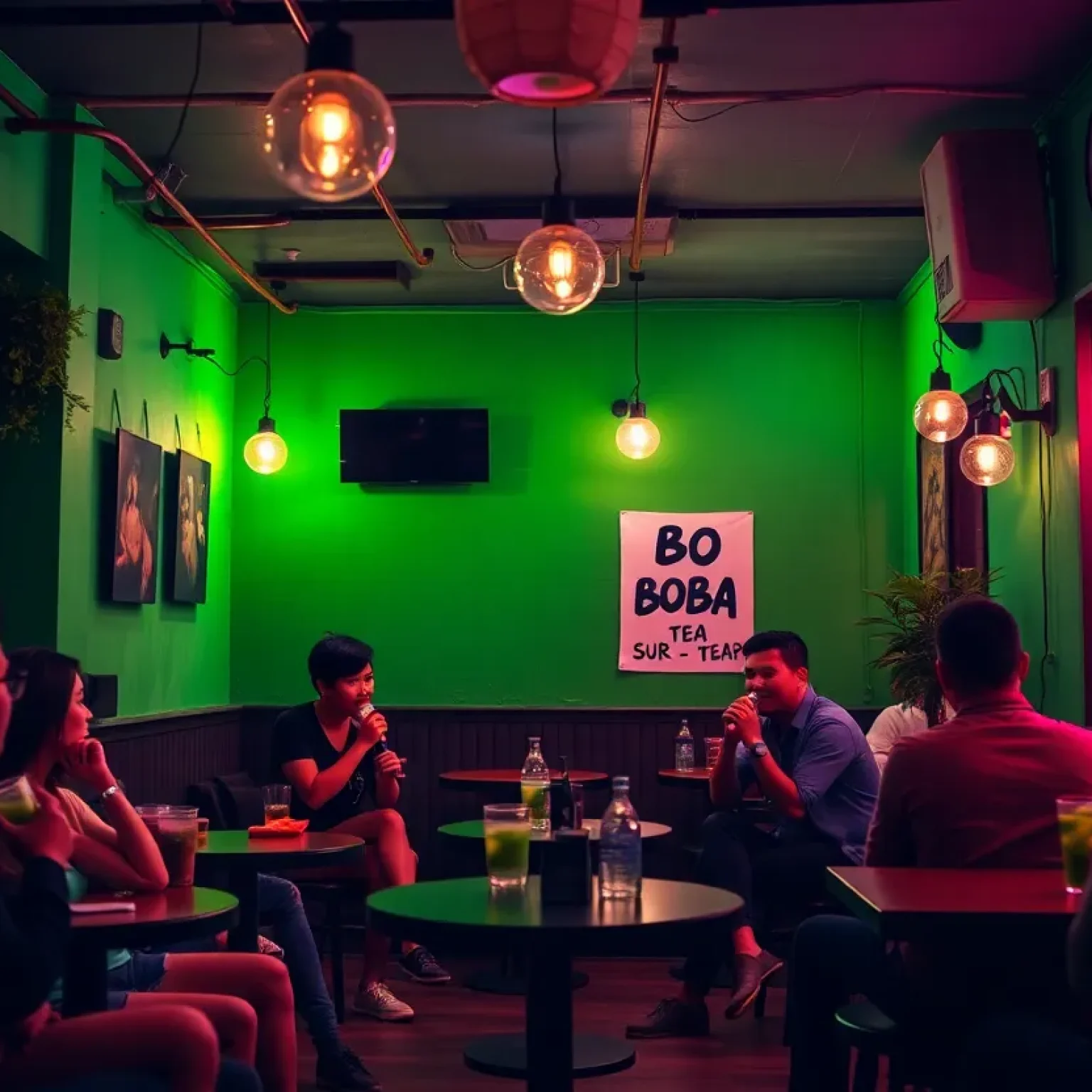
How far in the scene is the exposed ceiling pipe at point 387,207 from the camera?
4.25 meters

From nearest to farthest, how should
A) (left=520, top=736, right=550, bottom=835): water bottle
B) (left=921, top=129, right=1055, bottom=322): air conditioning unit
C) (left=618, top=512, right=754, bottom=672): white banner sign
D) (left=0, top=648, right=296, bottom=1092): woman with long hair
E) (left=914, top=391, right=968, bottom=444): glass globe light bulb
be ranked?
(left=0, top=648, right=296, bottom=1092): woman with long hair
(left=520, top=736, right=550, bottom=835): water bottle
(left=921, top=129, right=1055, bottom=322): air conditioning unit
(left=914, top=391, right=968, bottom=444): glass globe light bulb
(left=618, top=512, right=754, bottom=672): white banner sign

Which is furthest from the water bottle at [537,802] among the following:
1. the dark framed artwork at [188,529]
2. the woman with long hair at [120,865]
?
the dark framed artwork at [188,529]

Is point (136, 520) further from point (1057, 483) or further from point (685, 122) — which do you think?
point (1057, 483)

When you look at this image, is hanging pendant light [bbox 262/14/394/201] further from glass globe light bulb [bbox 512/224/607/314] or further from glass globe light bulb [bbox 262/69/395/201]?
glass globe light bulb [bbox 512/224/607/314]

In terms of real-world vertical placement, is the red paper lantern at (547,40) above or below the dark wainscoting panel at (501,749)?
above

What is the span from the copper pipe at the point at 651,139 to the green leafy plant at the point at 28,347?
222cm

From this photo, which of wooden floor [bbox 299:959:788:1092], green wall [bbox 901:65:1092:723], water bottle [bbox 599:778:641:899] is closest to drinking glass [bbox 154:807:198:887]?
water bottle [bbox 599:778:641:899]

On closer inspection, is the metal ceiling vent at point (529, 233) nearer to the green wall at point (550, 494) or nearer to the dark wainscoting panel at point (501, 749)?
the green wall at point (550, 494)

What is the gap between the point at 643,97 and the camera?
16.9 feet

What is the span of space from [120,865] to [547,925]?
107 centimetres

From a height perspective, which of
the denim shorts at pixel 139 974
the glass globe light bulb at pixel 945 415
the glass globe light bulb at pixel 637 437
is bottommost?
the denim shorts at pixel 139 974

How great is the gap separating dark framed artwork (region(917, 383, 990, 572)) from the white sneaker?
3284 millimetres

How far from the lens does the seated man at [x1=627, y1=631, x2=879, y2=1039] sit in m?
5.10

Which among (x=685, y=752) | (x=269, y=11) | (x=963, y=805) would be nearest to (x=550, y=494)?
(x=685, y=752)
